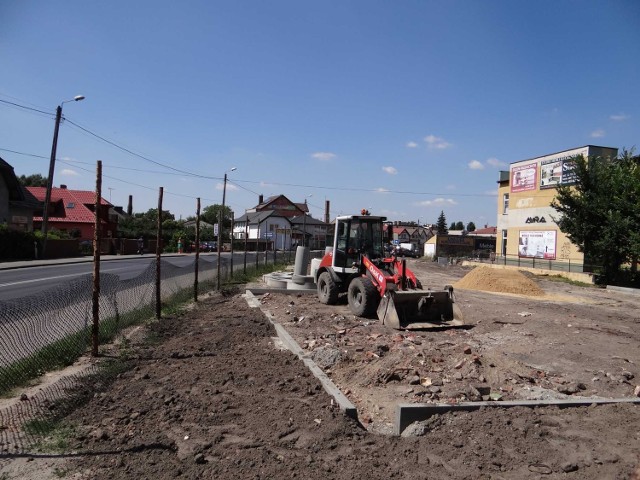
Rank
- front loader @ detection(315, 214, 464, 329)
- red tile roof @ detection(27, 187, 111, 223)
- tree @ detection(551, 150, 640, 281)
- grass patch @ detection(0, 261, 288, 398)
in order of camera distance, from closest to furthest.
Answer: grass patch @ detection(0, 261, 288, 398) → front loader @ detection(315, 214, 464, 329) → tree @ detection(551, 150, 640, 281) → red tile roof @ detection(27, 187, 111, 223)

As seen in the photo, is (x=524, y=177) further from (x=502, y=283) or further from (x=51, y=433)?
(x=51, y=433)

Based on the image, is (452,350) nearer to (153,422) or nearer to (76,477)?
(153,422)

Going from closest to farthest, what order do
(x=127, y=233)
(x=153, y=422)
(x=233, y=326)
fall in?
1. (x=153, y=422)
2. (x=233, y=326)
3. (x=127, y=233)

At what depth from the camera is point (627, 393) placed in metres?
6.70

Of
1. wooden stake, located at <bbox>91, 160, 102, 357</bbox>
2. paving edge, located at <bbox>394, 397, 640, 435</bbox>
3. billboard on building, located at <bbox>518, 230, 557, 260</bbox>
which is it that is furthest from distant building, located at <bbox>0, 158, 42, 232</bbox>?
billboard on building, located at <bbox>518, 230, 557, 260</bbox>

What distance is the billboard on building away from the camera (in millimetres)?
34531

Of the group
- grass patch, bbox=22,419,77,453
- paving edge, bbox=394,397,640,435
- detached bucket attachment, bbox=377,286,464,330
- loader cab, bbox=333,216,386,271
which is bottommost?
grass patch, bbox=22,419,77,453

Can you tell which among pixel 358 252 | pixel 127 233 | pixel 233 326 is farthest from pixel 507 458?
pixel 127 233

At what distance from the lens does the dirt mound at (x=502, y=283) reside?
2111 cm

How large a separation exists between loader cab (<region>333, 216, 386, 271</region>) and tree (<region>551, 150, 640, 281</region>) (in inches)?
630

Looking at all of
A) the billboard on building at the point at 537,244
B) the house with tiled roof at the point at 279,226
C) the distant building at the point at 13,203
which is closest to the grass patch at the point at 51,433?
the distant building at the point at 13,203

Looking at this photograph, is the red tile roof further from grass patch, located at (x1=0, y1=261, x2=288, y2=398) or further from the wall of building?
grass patch, located at (x1=0, y1=261, x2=288, y2=398)

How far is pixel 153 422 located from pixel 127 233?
5895 cm

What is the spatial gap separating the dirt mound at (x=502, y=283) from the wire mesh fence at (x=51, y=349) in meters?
16.4
